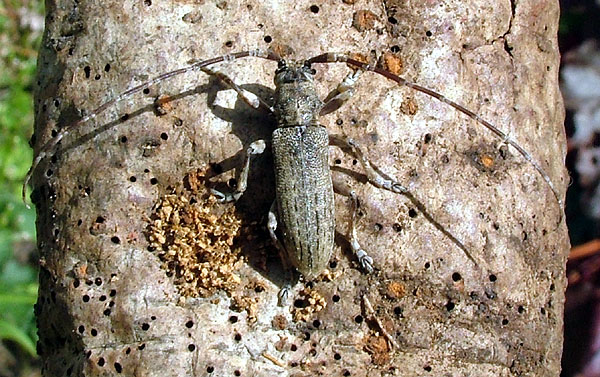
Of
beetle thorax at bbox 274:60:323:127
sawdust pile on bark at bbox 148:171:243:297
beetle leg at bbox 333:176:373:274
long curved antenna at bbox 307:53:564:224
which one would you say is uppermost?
long curved antenna at bbox 307:53:564:224

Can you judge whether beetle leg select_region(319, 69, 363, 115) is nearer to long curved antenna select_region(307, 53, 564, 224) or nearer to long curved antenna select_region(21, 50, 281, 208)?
long curved antenna select_region(307, 53, 564, 224)

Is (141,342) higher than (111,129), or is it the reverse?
(111,129)

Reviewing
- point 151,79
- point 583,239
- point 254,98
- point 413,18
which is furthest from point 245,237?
point 583,239

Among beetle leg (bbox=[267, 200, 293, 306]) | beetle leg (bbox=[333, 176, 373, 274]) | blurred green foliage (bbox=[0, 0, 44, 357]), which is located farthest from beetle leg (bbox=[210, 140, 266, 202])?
blurred green foliage (bbox=[0, 0, 44, 357])

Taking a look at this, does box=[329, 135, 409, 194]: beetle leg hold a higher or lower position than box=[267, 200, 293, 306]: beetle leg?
higher

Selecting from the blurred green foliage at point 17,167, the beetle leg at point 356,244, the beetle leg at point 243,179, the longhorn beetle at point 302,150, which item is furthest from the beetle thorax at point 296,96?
the blurred green foliage at point 17,167

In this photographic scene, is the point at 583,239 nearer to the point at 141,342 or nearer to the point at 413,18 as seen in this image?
the point at 413,18
